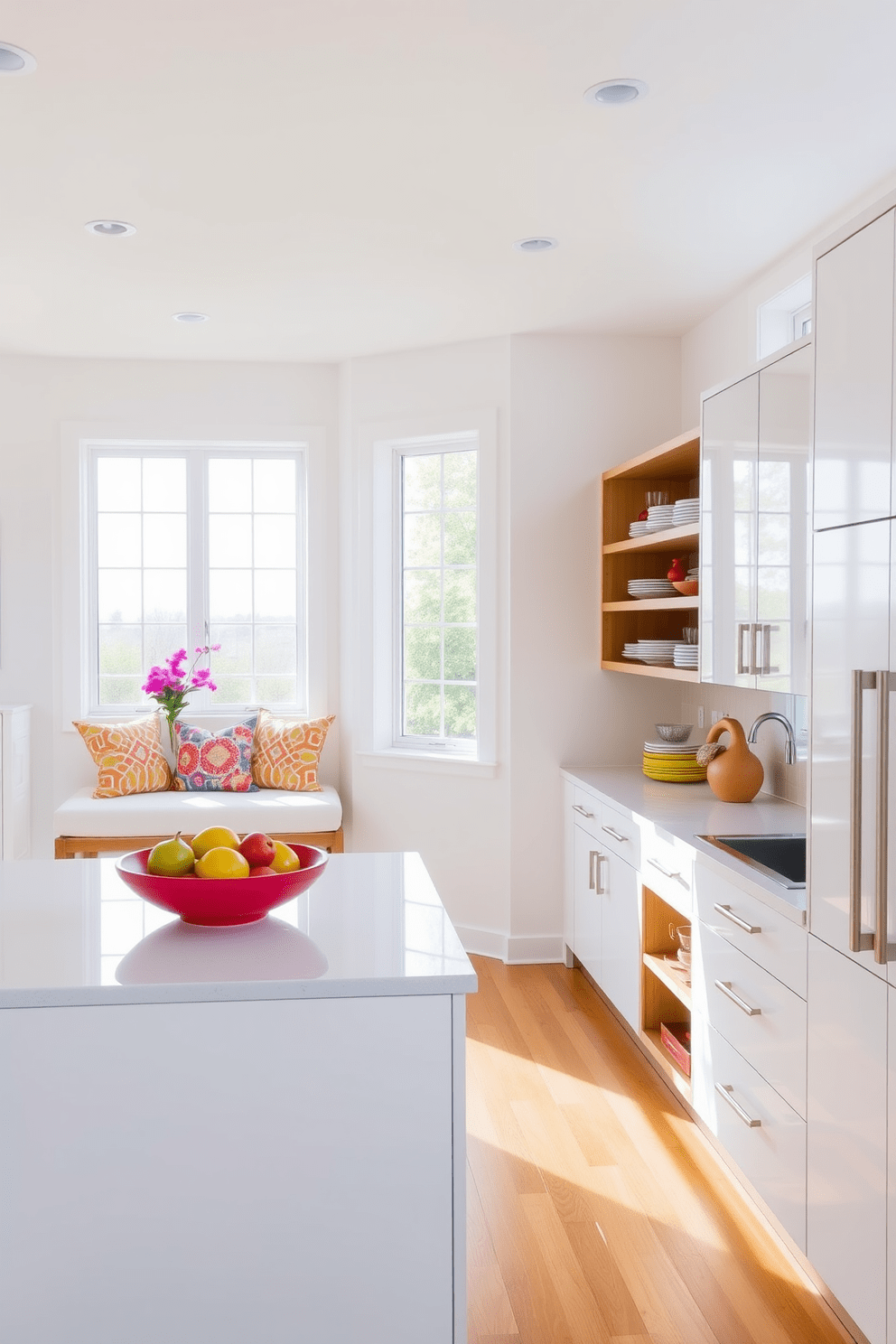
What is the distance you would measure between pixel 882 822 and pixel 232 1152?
3.87 ft

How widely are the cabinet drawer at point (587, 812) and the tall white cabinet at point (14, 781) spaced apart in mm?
2578

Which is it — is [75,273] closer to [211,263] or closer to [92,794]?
[211,263]

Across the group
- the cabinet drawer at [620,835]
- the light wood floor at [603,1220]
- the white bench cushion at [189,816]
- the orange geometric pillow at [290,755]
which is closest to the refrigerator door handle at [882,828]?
the light wood floor at [603,1220]

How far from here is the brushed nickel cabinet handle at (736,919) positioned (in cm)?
253

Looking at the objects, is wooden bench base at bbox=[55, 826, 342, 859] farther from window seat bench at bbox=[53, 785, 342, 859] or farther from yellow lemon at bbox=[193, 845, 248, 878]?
yellow lemon at bbox=[193, 845, 248, 878]

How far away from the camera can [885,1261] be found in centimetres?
193

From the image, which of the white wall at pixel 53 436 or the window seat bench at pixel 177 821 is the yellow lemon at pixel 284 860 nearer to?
the window seat bench at pixel 177 821

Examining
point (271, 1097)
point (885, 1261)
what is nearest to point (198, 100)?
point (271, 1097)

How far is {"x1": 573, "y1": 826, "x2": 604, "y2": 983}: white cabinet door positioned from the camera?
13.2 feet

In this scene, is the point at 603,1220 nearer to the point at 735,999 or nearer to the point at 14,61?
the point at 735,999

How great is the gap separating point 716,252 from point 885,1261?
9.84ft

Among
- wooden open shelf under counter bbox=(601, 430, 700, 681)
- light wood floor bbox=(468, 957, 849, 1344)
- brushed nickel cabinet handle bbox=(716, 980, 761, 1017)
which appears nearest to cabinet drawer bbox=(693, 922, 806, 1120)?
brushed nickel cabinet handle bbox=(716, 980, 761, 1017)

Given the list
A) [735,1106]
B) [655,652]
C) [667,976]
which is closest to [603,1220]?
[735,1106]

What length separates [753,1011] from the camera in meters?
2.52
